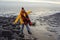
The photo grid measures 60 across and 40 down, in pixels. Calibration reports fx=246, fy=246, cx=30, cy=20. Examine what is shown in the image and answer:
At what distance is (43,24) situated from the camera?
18.8 m

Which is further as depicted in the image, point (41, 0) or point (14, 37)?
point (41, 0)

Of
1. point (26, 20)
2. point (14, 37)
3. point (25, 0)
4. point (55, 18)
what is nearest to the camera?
point (14, 37)

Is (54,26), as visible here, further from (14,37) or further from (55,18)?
(14,37)

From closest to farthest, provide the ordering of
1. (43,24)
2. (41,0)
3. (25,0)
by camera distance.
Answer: (43,24) → (41,0) → (25,0)

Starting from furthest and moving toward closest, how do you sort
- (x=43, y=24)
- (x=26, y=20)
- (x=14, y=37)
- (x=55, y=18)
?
(x=55, y=18) < (x=43, y=24) < (x=26, y=20) < (x=14, y=37)

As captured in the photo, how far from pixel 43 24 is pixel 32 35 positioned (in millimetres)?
3712

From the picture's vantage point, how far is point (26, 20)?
15.0 meters

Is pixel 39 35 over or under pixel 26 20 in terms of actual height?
under

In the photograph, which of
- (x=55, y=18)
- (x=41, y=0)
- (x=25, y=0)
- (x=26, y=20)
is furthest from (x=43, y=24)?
(x=25, y=0)

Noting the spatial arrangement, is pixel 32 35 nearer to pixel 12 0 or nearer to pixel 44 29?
pixel 44 29

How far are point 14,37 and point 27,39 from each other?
0.84m

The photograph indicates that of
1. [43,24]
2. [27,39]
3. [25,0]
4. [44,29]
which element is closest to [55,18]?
[43,24]

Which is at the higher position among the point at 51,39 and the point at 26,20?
the point at 26,20

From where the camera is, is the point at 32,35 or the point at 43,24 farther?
the point at 43,24
